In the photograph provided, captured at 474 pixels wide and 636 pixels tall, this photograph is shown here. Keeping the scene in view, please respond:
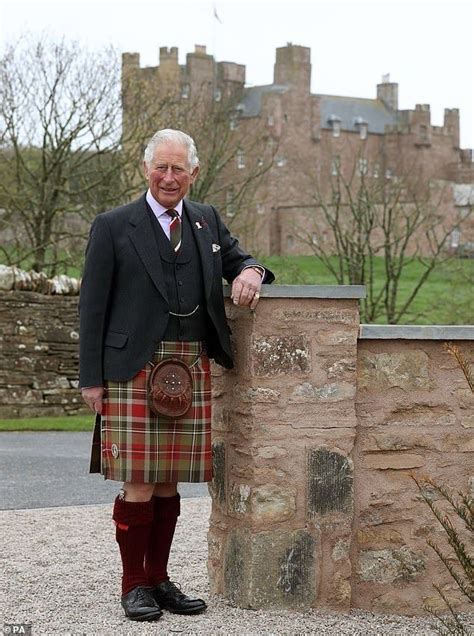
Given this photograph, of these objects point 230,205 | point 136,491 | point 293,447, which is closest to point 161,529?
point 136,491

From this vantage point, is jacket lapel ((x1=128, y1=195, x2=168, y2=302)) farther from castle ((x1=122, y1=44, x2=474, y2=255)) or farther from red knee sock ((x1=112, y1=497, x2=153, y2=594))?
castle ((x1=122, y1=44, x2=474, y2=255))

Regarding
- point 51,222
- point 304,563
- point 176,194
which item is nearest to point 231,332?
point 176,194

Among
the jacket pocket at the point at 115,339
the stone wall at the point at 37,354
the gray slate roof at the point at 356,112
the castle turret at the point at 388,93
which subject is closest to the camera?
the jacket pocket at the point at 115,339

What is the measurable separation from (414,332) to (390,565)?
107cm

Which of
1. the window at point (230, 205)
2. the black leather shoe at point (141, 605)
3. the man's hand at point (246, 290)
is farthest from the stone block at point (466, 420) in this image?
the window at point (230, 205)

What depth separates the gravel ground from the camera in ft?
18.0

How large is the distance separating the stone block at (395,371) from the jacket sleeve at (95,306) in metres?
1.21

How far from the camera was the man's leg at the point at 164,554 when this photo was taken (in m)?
5.70

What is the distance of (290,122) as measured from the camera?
88312mm

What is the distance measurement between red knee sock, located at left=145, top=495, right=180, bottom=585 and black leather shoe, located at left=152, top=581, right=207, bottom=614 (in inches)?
1.4

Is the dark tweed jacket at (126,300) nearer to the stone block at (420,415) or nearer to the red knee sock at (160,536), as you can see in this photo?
the red knee sock at (160,536)

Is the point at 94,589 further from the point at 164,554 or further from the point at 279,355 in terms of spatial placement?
the point at 279,355

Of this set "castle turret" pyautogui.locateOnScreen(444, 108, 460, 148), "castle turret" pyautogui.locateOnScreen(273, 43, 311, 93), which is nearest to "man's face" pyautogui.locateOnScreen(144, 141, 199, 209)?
"castle turret" pyautogui.locateOnScreen(273, 43, 311, 93)

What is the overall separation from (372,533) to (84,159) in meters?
19.1
